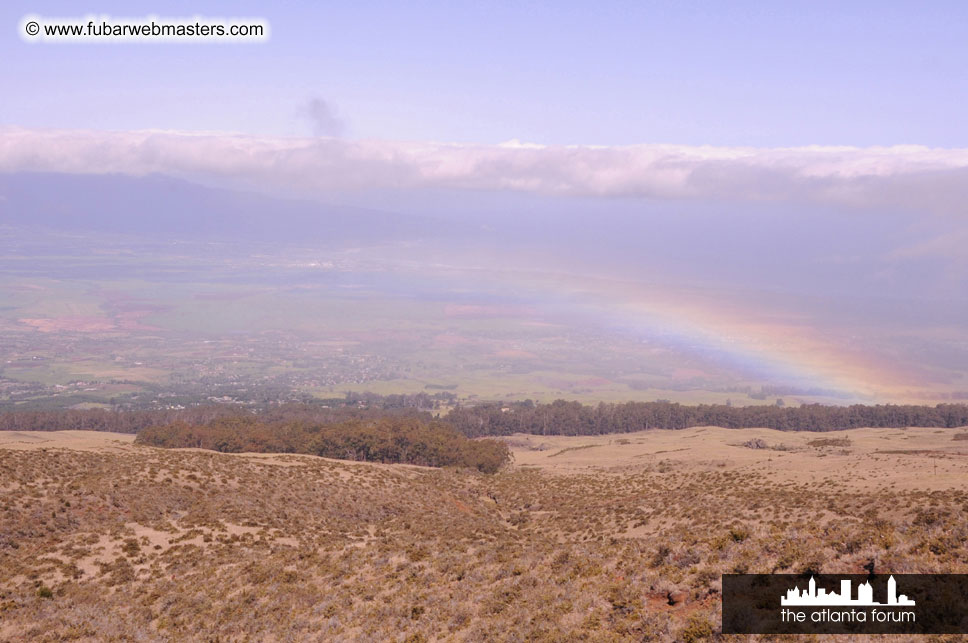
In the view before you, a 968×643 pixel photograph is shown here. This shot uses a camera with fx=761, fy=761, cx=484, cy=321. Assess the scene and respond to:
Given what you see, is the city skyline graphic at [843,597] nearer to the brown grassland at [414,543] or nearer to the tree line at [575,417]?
the brown grassland at [414,543]

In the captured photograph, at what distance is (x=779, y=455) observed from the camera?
166ft

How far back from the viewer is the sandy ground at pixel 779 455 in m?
36.0

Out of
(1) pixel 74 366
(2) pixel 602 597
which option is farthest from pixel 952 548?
(1) pixel 74 366

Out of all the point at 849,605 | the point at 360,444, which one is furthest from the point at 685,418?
the point at 849,605

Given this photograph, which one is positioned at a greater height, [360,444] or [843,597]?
[843,597]

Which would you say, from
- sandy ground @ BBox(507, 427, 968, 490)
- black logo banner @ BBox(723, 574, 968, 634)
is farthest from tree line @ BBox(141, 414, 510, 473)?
black logo banner @ BBox(723, 574, 968, 634)

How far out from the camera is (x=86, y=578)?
2381cm

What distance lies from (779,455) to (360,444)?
105 ft

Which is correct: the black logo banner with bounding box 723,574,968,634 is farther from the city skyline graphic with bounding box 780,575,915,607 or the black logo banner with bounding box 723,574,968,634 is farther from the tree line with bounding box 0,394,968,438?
the tree line with bounding box 0,394,968,438

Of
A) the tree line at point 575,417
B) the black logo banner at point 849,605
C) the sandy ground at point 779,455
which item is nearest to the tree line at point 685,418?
the tree line at point 575,417

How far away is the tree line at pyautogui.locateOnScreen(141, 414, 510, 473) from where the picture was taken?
203 ft

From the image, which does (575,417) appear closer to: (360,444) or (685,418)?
(685,418)

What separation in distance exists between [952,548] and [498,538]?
14564 mm

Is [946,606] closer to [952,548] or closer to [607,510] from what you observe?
[952,548]
